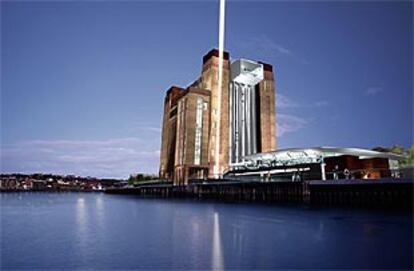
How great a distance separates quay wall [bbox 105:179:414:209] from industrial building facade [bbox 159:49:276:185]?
47987 mm

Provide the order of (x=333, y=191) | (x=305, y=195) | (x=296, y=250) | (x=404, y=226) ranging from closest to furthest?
(x=296, y=250) → (x=404, y=226) → (x=333, y=191) → (x=305, y=195)

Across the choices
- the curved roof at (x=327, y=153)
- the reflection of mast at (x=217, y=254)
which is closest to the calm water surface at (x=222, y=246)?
the reflection of mast at (x=217, y=254)

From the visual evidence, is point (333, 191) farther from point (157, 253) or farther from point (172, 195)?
point (172, 195)

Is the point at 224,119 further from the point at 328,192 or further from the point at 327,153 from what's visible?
the point at 328,192

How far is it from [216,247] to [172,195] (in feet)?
247

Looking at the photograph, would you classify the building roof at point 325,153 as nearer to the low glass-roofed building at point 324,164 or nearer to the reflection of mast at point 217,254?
the low glass-roofed building at point 324,164

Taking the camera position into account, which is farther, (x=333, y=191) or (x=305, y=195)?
(x=305, y=195)

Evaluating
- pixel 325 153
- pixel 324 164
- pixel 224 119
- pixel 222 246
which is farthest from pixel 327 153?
pixel 224 119

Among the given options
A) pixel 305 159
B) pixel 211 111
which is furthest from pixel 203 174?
pixel 305 159

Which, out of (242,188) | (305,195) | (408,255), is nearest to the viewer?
(408,255)

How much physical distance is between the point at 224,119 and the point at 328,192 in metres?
80.6

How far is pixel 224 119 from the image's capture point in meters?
115

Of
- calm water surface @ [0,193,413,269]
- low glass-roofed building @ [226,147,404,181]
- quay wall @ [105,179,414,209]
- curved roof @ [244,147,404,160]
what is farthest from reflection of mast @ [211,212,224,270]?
curved roof @ [244,147,404,160]

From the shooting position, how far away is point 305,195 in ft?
128
